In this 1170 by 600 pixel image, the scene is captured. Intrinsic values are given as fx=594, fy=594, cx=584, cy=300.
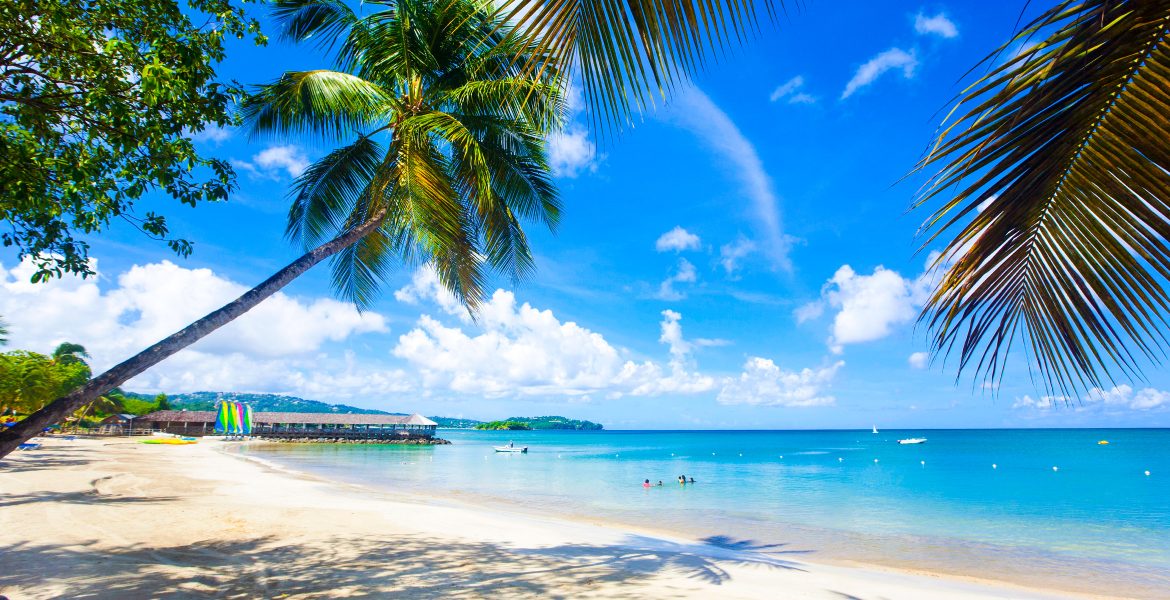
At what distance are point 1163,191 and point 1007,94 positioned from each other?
0.47 m

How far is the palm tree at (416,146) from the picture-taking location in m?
7.29

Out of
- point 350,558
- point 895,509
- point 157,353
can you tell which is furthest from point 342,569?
point 895,509

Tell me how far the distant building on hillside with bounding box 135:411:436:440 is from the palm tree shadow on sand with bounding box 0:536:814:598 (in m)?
58.2

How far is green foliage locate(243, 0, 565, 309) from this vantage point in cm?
733

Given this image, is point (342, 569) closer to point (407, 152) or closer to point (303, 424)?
A: point (407, 152)

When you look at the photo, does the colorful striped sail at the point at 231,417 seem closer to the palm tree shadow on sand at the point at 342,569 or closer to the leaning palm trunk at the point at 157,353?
the palm tree shadow on sand at the point at 342,569

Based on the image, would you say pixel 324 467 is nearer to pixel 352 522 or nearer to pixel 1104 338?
pixel 352 522

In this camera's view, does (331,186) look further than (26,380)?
Answer: No

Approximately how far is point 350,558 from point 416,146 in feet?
17.3

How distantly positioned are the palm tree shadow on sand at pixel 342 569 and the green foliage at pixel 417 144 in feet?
12.4

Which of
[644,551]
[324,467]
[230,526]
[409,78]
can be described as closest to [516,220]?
[409,78]

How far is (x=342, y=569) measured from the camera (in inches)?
271

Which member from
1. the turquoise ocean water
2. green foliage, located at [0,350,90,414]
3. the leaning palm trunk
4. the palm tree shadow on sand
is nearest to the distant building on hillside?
the turquoise ocean water

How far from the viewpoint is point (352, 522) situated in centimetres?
1086
